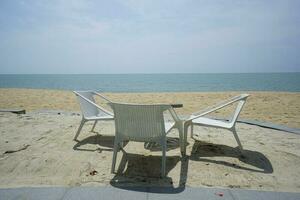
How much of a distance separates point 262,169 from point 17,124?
498 centimetres

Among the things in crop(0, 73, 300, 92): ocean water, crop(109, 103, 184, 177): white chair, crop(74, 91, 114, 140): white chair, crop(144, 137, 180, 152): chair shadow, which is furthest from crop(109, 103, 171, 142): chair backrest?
crop(0, 73, 300, 92): ocean water

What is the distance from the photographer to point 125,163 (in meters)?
3.60

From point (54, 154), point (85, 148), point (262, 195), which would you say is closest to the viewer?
point (262, 195)

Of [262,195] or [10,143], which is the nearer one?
[262,195]

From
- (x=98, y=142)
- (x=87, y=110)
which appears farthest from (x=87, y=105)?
(x=98, y=142)

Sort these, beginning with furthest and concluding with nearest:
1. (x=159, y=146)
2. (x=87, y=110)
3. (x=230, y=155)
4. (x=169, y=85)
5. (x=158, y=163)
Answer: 1. (x=169, y=85)
2. (x=87, y=110)
3. (x=159, y=146)
4. (x=230, y=155)
5. (x=158, y=163)

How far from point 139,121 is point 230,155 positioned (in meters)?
1.67

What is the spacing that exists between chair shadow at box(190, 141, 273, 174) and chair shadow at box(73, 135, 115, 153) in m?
1.39

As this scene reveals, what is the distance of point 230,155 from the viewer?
13.1 feet

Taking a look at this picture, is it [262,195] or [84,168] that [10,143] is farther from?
[262,195]

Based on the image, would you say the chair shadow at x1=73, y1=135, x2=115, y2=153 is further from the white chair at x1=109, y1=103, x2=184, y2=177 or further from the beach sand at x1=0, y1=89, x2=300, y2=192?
the white chair at x1=109, y1=103, x2=184, y2=177

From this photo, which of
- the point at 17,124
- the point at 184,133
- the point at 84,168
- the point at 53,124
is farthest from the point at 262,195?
the point at 17,124

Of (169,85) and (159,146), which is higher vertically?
(159,146)

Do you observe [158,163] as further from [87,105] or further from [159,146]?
[87,105]
